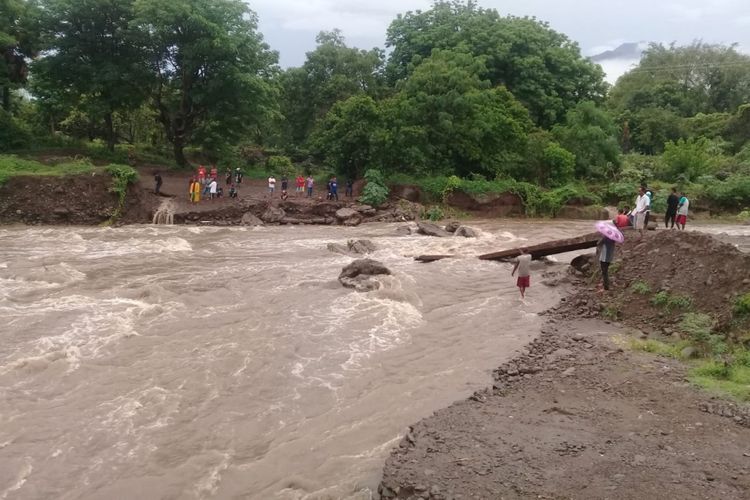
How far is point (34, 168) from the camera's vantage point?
97.2 feet

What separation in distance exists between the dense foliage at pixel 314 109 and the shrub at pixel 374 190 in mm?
584

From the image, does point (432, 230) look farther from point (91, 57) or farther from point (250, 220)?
point (91, 57)

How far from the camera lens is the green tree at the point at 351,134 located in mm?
33688

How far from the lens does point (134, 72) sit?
32.3 meters

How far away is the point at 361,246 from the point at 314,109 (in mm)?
22141

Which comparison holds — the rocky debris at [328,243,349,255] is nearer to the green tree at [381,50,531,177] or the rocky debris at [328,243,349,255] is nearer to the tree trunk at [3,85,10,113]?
the green tree at [381,50,531,177]

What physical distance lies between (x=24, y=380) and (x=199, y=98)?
25.0 m

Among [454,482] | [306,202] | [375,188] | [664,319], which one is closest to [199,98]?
[306,202]

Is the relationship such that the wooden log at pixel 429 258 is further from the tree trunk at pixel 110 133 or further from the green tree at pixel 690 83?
the green tree at pixel 690 83

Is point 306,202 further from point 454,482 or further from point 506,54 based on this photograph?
point 454,482

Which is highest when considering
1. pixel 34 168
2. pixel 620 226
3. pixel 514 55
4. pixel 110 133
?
pixel 514 55

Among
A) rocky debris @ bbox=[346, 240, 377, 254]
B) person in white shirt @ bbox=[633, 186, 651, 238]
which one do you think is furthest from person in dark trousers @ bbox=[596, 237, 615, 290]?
rocky debris @ bbox=[346, 240, 377, 254]

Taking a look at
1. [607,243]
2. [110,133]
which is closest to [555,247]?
[607,243]

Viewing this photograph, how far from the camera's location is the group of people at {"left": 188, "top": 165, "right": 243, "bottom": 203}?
29.9 m
